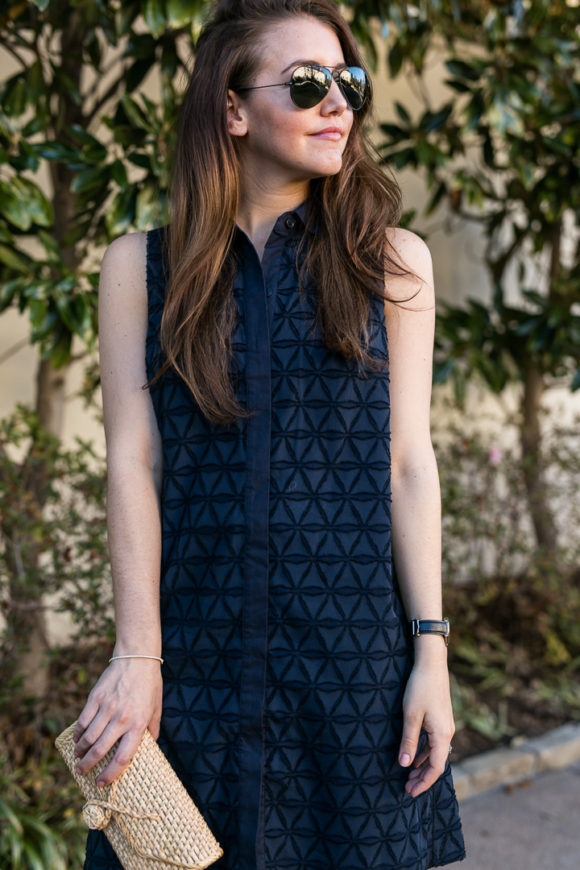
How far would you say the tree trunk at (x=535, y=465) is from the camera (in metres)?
4.42

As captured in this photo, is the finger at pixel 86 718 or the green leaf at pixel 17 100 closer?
the finger at pixel 86 718

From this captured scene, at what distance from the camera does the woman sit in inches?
57.2

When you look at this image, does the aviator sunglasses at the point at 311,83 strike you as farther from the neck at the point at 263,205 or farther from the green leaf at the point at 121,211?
the green leaf at the point at 121,211

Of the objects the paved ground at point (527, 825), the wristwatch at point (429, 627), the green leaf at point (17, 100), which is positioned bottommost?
the paved ground at point (527, 825)

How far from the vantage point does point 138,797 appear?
136 cm

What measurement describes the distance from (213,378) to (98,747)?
2.12ft

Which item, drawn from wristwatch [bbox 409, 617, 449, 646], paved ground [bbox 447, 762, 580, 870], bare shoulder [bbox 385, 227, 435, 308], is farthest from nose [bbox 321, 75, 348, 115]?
paved ground [bbox 447, 762, 580, 870]

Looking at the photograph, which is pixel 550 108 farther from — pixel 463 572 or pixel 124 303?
pixel 124 303

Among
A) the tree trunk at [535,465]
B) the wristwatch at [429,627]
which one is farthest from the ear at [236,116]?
the tree trunk at [535,465]

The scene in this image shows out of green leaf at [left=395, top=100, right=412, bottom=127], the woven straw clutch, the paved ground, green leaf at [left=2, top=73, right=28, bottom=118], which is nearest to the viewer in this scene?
the woven straw clutch

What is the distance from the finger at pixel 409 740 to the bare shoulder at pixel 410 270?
0.75 meters

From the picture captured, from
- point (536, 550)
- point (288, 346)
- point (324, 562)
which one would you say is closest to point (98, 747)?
point (324, 562)

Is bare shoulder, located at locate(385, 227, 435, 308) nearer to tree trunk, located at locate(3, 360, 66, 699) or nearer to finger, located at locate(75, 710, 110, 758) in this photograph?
finger, located at locate(75, 710, 110, 758)

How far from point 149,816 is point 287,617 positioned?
1.25 ft
